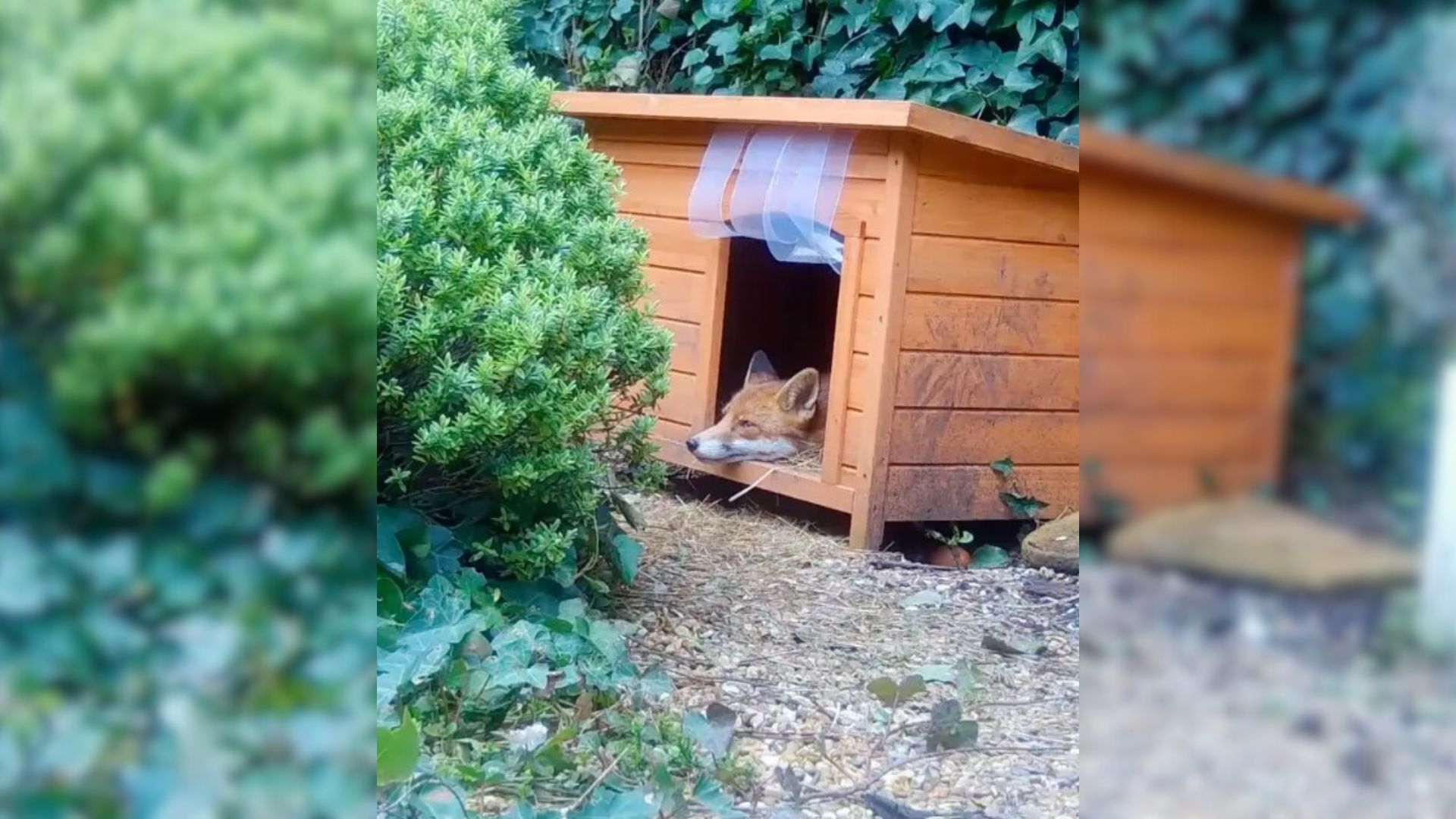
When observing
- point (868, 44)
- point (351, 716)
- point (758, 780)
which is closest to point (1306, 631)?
point (351, 716)

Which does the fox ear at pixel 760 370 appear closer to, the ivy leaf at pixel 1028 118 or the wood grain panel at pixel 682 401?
the wood grain panel at pixel 682 401

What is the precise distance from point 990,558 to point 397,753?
2.79 meters

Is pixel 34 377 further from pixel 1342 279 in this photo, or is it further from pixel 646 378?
pixel 646 378

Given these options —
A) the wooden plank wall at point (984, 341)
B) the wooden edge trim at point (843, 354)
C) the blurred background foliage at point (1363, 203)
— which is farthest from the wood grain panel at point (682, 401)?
the blurred background foliage at point (1363, 203)

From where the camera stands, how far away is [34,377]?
0.44 meters

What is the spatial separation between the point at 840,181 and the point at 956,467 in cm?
101

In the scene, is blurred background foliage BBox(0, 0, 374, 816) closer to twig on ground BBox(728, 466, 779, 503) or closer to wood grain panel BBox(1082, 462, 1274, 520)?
wood grain panel BBox(1082, 462, 1274, 520)

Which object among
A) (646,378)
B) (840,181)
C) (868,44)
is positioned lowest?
(646,378)

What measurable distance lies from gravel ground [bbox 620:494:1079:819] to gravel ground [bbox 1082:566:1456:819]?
5.21 feet

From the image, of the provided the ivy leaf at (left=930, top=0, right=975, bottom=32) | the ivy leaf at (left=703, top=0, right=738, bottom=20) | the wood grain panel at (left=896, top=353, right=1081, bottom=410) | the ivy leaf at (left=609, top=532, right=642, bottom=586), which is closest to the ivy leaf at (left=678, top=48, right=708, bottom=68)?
the ivy leaf at (left=703, top=0, right=738, bottom=20)

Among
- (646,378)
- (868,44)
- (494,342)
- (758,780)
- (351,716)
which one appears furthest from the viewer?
(868,44)

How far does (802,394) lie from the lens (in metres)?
4.83

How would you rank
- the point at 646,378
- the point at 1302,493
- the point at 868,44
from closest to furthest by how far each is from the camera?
the point at 1302,493 → the point at 646,378 → the point at 868,44

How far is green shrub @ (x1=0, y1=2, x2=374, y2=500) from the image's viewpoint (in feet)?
1.45
